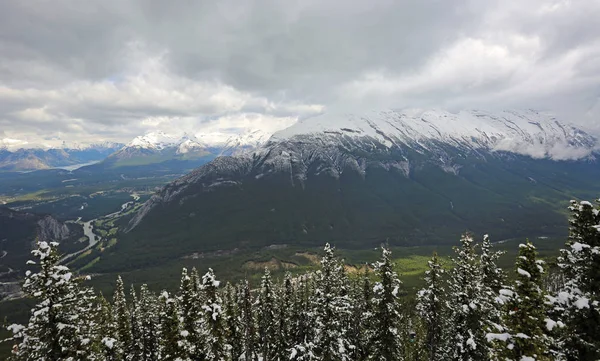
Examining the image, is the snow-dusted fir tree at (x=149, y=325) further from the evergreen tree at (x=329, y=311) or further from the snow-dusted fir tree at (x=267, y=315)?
the evergreen tree at (x=329, y=311)

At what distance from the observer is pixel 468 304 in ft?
115

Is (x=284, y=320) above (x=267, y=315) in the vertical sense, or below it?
below

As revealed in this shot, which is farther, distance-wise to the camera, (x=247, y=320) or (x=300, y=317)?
(x=247, y=320)

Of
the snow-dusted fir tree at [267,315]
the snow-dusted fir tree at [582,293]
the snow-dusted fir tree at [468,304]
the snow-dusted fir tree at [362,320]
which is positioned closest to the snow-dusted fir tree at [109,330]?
the snow-dusted fir tree at [267,315]

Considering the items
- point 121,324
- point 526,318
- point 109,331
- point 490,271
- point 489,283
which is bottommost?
point 121,324

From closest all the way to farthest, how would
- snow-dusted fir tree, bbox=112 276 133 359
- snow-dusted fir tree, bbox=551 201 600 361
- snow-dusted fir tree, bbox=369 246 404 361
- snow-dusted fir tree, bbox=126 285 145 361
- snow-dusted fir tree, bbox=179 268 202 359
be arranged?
snow-dusted fir tree, bbox=551 201 600 361 → snow-dusted fir tree, bbox=369 246 404 361 → snow-dusted fir tree, bbox=179 268 202 359 → snow-dusted fir tree, bbox=112 276 133 359 → snow-dusted fir tree, bbox=126 285 145 361

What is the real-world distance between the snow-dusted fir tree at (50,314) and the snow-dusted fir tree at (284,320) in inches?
1369

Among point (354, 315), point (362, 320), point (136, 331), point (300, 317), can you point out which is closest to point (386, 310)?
point (362, 320)

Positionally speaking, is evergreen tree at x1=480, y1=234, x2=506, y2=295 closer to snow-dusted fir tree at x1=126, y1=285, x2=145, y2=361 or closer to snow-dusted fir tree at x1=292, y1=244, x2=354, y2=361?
snow-dusted fir tree at x1=292, y1=244, x2=354, y2=361

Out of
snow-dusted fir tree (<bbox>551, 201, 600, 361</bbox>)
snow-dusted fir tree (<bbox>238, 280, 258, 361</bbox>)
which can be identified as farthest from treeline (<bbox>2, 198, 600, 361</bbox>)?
snow-dusted fir tree (<bbox>238, 280, 258, 361</bbox>)

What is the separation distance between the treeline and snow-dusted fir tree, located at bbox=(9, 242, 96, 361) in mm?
88

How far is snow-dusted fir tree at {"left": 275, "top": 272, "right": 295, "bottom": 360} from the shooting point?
5875 centimetres

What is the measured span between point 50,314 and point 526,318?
37086mm

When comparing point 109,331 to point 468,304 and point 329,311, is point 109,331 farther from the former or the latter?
point 468,304
